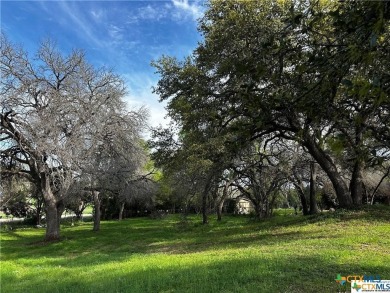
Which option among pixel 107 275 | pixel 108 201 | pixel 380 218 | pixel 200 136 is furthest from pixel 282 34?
pixel 108 201

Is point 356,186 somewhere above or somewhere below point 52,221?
above

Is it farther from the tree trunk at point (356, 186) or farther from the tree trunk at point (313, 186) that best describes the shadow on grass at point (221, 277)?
the tree trunk at point (313, 186)

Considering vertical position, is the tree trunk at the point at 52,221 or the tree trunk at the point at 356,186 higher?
the tree trunk at the point at 356,186

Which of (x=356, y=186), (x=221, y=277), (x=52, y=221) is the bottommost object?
(x=221, y=277)

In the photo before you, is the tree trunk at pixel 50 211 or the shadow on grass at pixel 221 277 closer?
the shadow on grass at pixel 221 277

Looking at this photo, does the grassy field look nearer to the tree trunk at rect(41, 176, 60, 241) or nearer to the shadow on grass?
the shadow on grass

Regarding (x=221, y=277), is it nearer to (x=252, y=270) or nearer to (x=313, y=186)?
(x=252, y=270)

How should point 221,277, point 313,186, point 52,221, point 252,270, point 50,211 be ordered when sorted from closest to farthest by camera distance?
1. point 221,277
2. point 252,270
3. point 50,211
4. point 52,221
5. point 313,186

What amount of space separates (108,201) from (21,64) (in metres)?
32.0

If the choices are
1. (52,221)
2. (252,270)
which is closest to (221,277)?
(252,270)

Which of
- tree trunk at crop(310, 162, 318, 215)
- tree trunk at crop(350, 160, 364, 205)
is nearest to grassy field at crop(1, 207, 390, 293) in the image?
tree trunk at crop(350, 160, 364, 205)

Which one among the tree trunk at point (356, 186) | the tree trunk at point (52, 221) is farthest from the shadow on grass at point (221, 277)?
the tree trunk at point (52, 221)

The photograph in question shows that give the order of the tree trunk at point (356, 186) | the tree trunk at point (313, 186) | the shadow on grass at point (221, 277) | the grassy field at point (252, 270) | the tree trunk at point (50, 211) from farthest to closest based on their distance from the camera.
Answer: the tree trunk at point (313, 186) < the tree trunk at point (50, 211) < the tree trunk at point (356, 186) < the grassy field at point (252, 270) < the shadow on grass at point (221, 277)

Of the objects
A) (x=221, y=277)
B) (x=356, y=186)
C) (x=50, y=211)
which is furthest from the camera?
(x=50, y=211)
